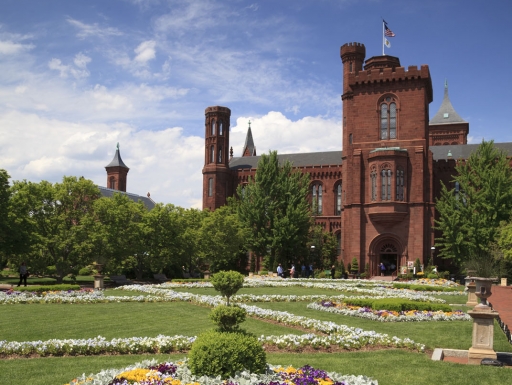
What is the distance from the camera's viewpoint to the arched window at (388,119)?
50094 mm

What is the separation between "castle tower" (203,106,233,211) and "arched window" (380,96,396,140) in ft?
75.9

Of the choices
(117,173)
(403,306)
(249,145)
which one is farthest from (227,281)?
Result: (117,173)

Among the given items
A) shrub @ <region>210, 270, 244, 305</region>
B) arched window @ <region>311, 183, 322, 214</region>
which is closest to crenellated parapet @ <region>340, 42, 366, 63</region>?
arched window @ <region>311, 183, 322, 214</region>

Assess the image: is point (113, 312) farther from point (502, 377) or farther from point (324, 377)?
point (502, 377)

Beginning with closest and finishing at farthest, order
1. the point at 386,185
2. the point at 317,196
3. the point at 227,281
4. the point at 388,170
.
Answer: the point at 227,281 < the point at 388,170 < the point at 386,185 < the point at 317,196

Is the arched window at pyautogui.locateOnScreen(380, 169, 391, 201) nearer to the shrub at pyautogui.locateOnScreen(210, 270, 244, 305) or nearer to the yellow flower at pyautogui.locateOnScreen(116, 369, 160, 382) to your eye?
the shrub at pyautogui.locateOnScreen(210, 270, 244, 305)

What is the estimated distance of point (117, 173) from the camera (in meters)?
101

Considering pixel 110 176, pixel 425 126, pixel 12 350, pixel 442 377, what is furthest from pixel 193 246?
pixel 110 176

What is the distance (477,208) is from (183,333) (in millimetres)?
37193

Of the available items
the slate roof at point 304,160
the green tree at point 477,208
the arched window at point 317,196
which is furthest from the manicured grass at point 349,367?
the slate roof at point 304,160

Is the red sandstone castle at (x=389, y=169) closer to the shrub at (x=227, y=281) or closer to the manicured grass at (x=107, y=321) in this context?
the manicured grass at (x=107, y=321)

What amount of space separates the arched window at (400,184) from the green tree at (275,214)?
914cm

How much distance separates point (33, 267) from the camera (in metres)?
34.5

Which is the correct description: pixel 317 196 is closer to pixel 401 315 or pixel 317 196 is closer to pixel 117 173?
pixel 401 315
